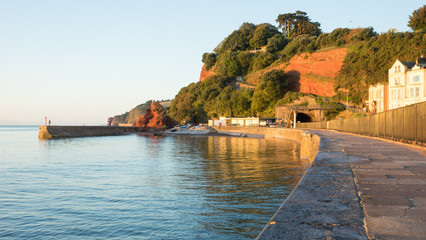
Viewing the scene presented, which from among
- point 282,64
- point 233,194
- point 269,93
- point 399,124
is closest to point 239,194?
point 233,194

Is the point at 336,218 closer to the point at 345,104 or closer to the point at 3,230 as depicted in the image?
the point at 3,230

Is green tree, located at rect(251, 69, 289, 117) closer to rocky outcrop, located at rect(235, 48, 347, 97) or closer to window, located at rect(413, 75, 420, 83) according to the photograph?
rocky outcrop, located at rect(235, 48, 347, 97)

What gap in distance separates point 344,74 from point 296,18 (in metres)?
91.0

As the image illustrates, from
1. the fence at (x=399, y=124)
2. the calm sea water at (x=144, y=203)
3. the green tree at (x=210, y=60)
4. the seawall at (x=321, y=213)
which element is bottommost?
the calm sea water at (x=144, y=203)

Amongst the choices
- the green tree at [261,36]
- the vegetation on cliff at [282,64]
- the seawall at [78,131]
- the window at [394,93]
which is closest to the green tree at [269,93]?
the vegetation on cliff at [282,64]

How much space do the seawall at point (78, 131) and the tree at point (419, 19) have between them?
322 feet

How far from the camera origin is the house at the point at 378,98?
74.8 meters

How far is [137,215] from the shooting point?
41.3 feet

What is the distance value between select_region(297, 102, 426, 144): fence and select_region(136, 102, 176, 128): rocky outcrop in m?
Result: 96.0

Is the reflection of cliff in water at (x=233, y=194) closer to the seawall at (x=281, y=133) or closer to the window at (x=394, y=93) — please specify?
the seawall at (x=281, y=133)

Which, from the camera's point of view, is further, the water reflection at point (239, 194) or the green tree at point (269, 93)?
the green tree at point (269, 93)

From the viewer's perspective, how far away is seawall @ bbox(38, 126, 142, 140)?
8778cm

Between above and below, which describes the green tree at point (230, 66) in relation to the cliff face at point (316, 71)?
above

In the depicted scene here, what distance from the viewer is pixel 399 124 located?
73.4 feet
